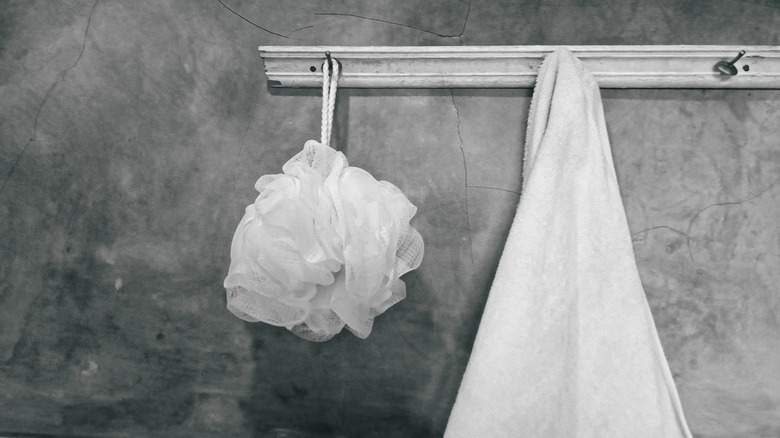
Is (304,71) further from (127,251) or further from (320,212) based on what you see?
(127,251)

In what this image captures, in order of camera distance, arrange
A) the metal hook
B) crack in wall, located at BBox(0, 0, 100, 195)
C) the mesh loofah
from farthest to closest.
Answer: crack in wall, located at BBox(0, 0, 100, 195) → the metal hook → the mesh loofah

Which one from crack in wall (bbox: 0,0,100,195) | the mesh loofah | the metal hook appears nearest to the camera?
the mesh loofah

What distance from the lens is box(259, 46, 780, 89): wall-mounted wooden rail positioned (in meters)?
0.84

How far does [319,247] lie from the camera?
28.1 inches

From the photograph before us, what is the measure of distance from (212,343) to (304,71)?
0.59 metres

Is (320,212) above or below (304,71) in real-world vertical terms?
below

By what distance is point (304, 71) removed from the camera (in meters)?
0.90

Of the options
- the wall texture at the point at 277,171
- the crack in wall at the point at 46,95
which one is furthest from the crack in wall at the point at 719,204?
the crack in wall at the point at 46,95

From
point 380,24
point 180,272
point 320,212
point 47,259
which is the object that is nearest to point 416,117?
point 380,24

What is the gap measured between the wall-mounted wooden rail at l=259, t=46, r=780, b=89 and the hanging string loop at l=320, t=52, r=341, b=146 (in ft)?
0.07

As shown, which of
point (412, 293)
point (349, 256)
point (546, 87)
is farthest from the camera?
point (412, 293)

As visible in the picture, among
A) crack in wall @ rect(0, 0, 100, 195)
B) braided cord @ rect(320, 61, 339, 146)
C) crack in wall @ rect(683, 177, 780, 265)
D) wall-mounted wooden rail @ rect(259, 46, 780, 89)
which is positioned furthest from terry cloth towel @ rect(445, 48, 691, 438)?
crack in wall @ rect(0, 0, 100, 195)

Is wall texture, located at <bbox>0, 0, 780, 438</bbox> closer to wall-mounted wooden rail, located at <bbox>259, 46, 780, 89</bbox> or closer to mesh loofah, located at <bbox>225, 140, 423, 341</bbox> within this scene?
wall-mounted wooden rail, located at <bbox>259, 46, 780, 89</bbox>

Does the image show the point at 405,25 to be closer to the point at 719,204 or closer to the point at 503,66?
the point at 503,66
